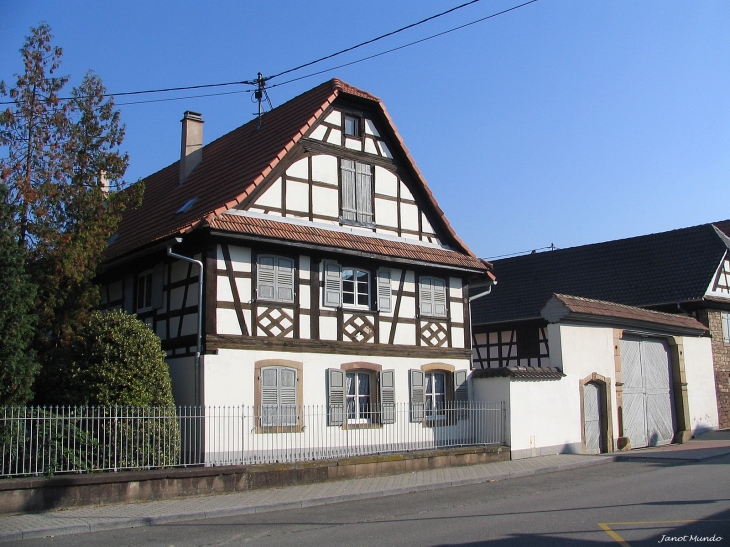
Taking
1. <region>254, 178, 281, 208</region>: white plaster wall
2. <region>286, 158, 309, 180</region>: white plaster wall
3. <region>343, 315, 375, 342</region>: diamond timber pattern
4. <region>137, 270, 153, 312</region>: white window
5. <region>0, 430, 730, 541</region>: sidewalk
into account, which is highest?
<region>286, 158, 309, 180</region>: white plaster wall

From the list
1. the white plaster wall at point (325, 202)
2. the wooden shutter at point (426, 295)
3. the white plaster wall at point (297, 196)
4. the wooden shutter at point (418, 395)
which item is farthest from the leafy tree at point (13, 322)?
the wooden shutter at point (426, 295)

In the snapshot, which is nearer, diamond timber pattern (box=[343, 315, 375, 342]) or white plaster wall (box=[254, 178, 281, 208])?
white plaster wall (box=[254, 178, 281, 208])

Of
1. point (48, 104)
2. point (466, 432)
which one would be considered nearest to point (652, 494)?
point (466, 432)

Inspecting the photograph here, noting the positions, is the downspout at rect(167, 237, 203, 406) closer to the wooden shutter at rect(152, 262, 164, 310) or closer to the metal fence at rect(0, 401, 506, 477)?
the metal fence at rect(0, 401, 506, 477)

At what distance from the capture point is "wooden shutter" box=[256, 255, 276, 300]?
720 inches

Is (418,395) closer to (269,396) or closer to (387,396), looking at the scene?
(387,396)

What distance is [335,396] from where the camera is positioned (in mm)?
19109

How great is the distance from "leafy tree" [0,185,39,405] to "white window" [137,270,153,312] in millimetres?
5999

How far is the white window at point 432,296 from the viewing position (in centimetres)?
2188

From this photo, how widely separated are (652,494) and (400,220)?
414 inches

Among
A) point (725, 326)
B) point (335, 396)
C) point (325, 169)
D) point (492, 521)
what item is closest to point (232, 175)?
point (325, 169)

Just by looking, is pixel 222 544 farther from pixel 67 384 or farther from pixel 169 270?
pixel 169 270

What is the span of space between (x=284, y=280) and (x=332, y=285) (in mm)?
1430

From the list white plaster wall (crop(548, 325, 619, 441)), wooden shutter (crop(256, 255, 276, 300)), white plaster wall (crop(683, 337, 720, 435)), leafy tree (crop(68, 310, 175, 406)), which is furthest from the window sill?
white plaster wall (crop(683, 337, 720, 435))
